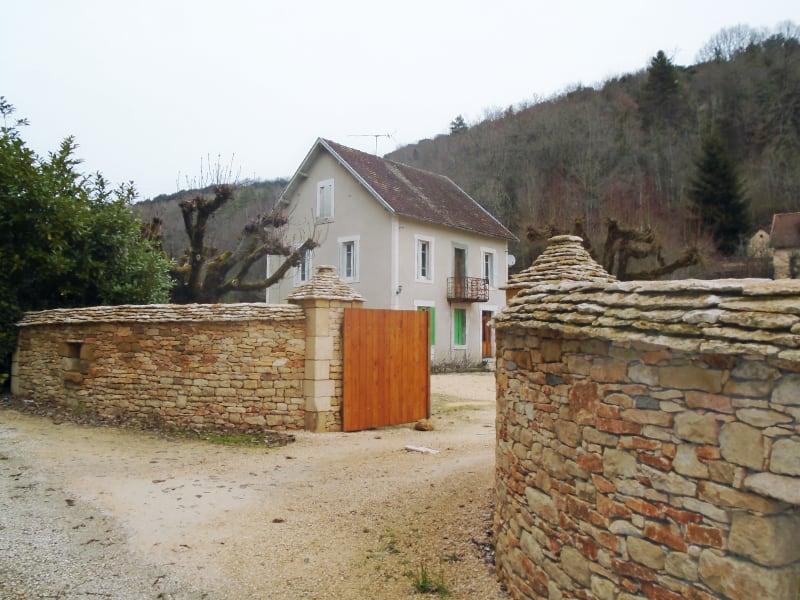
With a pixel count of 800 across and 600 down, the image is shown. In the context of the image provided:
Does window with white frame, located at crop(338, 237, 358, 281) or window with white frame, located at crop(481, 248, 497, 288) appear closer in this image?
window with white frame, located at crop(338, 237, 358, 281)

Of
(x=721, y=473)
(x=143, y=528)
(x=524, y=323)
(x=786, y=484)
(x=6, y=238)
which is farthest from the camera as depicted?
(x=6, y=238)

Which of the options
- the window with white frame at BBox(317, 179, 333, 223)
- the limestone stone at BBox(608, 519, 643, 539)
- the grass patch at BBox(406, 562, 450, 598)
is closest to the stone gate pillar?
the grass patch at BBox(406, 562, 450, 598)

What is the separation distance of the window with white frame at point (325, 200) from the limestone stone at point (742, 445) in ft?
62.7

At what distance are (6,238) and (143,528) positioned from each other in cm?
948

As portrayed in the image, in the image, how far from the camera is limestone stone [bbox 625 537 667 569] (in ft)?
8.87

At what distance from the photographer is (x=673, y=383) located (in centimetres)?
266

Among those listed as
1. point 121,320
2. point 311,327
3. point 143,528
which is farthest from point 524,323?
point 121,320

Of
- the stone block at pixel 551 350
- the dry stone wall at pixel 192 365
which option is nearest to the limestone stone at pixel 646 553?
the stone block at pixel 551 350

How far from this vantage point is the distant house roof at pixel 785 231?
21828 mm

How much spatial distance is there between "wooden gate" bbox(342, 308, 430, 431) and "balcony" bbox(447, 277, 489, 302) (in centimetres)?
1054

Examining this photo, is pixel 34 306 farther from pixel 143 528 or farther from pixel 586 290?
pixel 586 290

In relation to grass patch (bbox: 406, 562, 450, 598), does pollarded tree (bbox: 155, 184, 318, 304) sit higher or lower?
higher

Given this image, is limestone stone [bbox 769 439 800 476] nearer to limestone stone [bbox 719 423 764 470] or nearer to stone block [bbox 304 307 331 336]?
limestone stone [bbox 719 423 764 470]

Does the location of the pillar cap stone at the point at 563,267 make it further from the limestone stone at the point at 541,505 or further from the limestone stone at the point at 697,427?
the limestone stone at the point at 697,427
